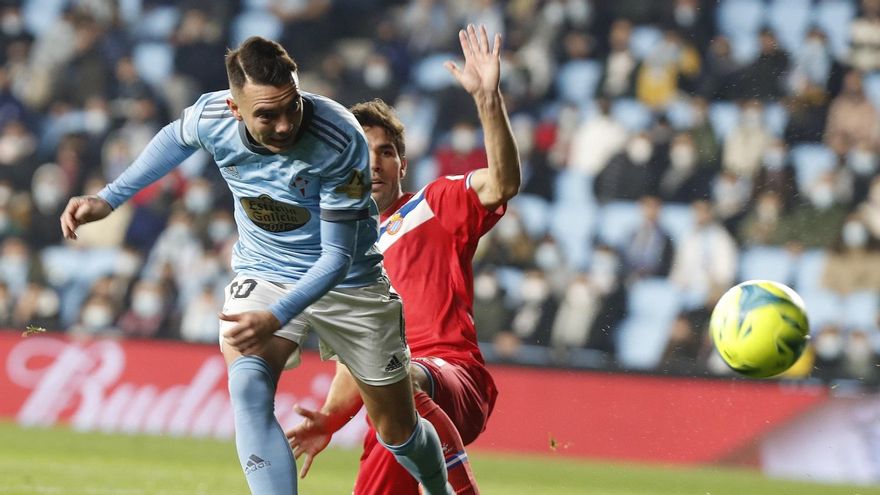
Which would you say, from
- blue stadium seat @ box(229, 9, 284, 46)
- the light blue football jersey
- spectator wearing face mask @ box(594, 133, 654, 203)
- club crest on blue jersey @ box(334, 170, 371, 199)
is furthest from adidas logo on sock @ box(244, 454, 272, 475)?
blue stadium seat @ box(229, 9, 284, 46)

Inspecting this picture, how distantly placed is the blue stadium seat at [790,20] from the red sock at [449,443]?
10.7m

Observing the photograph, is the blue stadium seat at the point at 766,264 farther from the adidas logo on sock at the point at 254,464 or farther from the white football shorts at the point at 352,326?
the adidas logo on sock at the point at 254,464

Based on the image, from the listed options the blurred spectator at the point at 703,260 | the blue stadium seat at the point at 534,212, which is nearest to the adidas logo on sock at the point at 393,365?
the blurred spectator at the point at 703,260

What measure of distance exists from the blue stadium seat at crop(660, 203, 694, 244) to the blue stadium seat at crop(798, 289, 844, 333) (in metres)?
1.28

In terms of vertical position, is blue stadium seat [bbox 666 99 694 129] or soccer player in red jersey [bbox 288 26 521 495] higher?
blue stadium seat [bbox 666 99 694 129]

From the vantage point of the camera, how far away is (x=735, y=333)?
21.4 feet

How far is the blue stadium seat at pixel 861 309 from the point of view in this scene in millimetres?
12734

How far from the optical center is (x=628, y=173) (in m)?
14.5

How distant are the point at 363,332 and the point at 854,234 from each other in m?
9.20

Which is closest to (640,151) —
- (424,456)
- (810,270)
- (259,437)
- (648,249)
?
(648,249)

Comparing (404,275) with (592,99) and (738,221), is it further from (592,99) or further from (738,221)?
(592,99)

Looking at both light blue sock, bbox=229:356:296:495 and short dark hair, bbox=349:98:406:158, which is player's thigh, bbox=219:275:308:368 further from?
short dark hair, bbox=349:98:406:158

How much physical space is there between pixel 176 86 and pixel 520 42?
14.0 ft

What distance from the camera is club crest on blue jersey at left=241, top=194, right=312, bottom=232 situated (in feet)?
17.4
